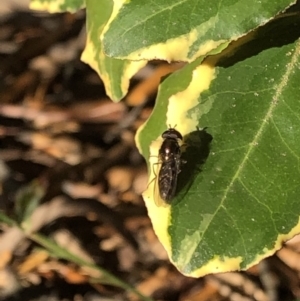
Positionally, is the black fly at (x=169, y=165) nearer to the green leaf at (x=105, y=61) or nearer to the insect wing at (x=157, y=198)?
the insect wing at (x=157, y=198)

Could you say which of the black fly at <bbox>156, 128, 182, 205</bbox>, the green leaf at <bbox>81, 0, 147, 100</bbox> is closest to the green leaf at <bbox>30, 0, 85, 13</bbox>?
the green leaf at <bbox>81, 0, 147, 100</bbox>

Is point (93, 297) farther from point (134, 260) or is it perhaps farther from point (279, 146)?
point (279, 146)

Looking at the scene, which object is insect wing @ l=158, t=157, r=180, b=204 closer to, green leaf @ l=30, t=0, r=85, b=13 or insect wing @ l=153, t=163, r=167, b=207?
insect wing @ l=153, t=163, r=167, b=207

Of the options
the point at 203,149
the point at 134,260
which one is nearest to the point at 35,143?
the point at 134,260

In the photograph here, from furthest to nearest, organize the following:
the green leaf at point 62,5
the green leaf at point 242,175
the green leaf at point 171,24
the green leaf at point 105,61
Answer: the green leaf at point 62,5 < the green leaf at point 105,61 < the green leaf at point 242,175 < the green leaf at point 171,24

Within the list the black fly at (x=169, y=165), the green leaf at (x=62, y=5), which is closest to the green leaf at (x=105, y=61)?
the green leaf at (x=62, y=5)
